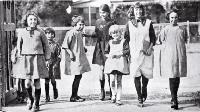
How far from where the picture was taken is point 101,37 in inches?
307

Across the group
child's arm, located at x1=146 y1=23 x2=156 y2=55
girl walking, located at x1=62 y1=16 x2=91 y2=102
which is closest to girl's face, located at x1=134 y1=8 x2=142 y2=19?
child's arm, located at x1=146 y1=23 x2=156 y2=55

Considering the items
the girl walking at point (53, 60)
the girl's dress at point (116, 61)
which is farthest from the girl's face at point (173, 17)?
the girl walking at point (53, 60)

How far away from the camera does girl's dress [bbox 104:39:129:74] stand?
7105 millimetres

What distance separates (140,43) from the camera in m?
6.90

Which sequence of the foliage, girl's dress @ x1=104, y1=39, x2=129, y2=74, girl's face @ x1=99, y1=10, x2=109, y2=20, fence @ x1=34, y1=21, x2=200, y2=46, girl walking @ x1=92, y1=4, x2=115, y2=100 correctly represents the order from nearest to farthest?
girl's dress @ x1=104, y1=39, x2=129, y2=74, girl's face @ x1=99, y1=10, x2=109, y2=20, girl walking @ x1=92, y1=4, x2=115, y2=100, fence @ x1=34, y1=21, x2=200, y2=46, the foliage

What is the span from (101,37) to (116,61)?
2.74 ft

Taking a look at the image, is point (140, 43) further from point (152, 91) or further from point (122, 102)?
point (152, 91)

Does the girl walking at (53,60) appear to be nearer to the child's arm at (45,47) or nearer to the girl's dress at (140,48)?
the child's arm at (45,47)

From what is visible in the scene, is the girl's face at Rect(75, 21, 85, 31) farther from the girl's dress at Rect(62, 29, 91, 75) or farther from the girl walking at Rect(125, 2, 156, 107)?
the girl walking at Rect(125, 2, 156, 107)

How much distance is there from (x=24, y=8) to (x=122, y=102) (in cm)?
1761

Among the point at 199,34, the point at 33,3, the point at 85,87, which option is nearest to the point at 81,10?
the point at 33,3

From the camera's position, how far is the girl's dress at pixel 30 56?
261 inches

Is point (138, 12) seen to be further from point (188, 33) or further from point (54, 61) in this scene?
point (188, 33)

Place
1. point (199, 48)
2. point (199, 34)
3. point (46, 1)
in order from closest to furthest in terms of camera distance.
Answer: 1. point (199, 48)
2. point (199, 34)
3. point (46, 1)
